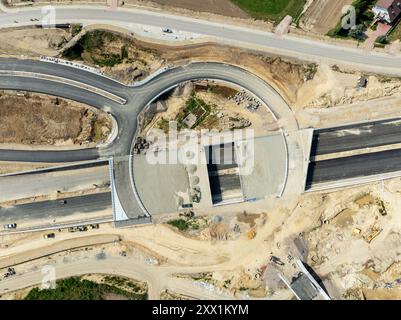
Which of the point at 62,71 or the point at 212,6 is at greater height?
the point at 212,6

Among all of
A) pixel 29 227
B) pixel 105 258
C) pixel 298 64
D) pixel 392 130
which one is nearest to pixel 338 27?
pixel 298 64

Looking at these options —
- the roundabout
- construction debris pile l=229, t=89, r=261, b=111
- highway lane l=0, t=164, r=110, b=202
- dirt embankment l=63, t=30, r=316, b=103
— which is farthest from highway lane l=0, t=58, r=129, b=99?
construction debris pile l=229, t=89, r=261, b=111

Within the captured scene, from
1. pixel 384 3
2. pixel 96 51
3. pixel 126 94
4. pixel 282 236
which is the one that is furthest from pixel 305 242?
pixel 96 51

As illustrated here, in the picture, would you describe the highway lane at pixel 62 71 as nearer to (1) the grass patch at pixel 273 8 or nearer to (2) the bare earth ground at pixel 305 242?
(2) the bare earth ground at pixel 305 242

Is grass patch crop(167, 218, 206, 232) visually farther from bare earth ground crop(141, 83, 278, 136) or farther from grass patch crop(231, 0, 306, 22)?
grass patch crop(231, 0, 306, 22)

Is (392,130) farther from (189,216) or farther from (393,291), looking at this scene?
(189,216)

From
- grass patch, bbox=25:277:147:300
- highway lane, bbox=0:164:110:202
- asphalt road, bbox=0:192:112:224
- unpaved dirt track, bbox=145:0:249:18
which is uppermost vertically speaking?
unpaved dirt track, bbox=145:0:249:18

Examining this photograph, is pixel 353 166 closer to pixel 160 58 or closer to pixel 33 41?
pixel 160 58
